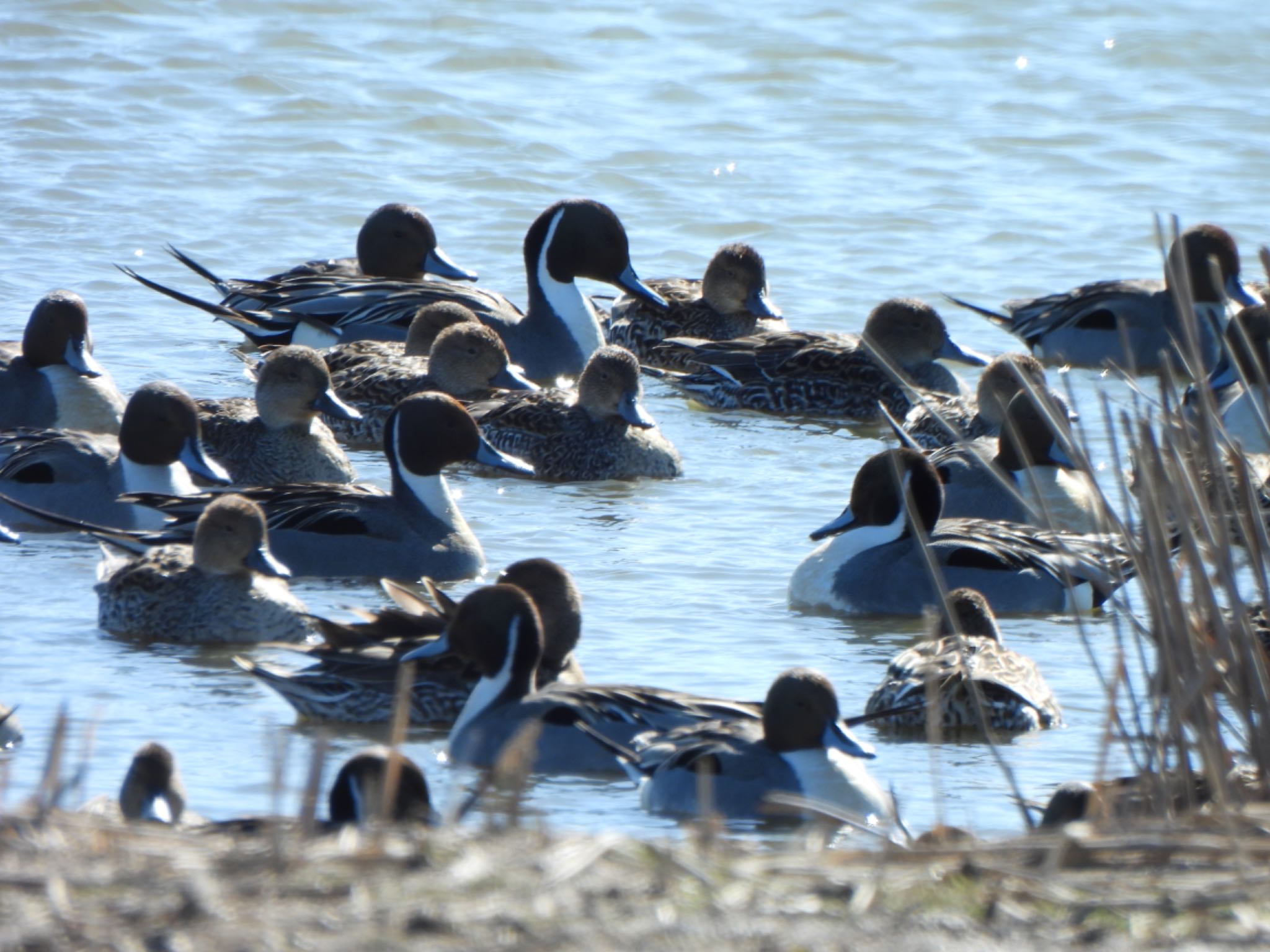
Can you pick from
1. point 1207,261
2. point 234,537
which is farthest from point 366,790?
point 1207,261

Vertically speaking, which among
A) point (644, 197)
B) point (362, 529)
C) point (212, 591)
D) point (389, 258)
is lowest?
point (212, 591)

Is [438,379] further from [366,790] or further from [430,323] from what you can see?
[366,790]

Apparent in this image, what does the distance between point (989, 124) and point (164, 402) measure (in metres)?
13.4

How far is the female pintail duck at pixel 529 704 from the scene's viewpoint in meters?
6.57

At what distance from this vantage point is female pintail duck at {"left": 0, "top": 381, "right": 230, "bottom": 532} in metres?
9.45

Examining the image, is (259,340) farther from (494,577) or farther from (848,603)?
(848,603)

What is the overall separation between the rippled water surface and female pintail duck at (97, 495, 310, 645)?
12 cm

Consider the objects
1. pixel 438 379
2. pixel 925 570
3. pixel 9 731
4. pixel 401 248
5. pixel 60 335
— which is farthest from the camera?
pixel 401 248

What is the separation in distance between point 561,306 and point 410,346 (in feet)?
4.20

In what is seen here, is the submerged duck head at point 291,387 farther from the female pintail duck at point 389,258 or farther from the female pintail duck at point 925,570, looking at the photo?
the female pintail duck at point 389,258

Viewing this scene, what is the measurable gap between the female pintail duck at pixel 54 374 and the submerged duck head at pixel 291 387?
1.05 meters

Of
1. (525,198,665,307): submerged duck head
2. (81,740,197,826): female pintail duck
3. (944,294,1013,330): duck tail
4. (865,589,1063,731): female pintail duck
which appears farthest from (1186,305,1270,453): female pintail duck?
(81,740,197,826): female pintail duck

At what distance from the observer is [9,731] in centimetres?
639

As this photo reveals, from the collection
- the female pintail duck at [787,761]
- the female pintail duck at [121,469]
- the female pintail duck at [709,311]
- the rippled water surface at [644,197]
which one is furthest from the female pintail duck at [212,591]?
the female pintail duck at [709,311]
